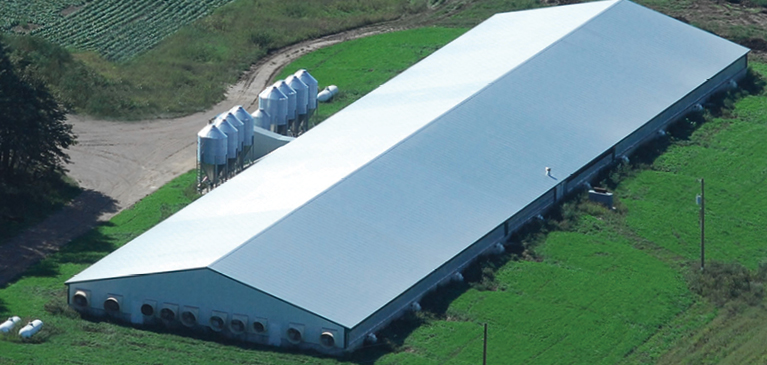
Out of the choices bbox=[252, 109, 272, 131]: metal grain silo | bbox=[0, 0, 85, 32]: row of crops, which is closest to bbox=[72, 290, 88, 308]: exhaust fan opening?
bbox=[252, 109, 272, 131]: metal grain silo

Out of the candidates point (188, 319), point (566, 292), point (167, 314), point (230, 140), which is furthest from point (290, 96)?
point (566, 292)

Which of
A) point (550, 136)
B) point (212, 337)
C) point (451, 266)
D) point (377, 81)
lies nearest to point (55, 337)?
point (212, 337)

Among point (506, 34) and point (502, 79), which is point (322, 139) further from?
point (506, 34)

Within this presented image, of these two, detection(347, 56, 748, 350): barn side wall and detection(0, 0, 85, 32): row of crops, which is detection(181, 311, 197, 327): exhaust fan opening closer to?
detection(347, 56, 748, 350): barn side wall

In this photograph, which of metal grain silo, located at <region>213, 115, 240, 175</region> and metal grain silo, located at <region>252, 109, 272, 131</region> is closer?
metal grain silo, located at <region>213, 115, 240, 175</region>

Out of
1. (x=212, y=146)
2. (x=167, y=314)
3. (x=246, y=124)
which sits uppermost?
(x=246, y=124)

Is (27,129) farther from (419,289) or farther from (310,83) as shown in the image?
(419,289)
